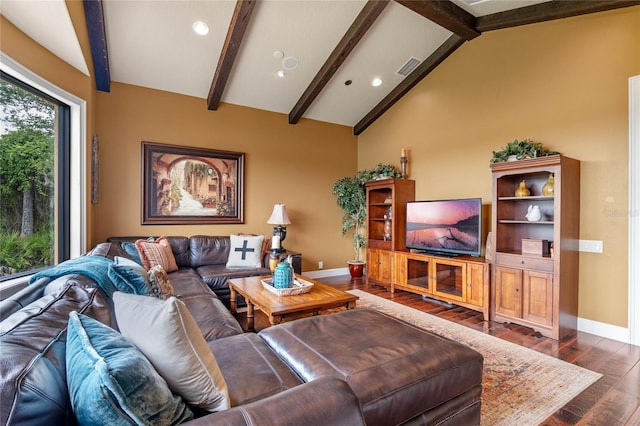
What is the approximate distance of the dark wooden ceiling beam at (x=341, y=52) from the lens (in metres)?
3.44

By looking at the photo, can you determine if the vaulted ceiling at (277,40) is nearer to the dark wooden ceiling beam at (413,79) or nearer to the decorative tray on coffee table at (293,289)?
the dark wooden ceiling beam at (413,79)

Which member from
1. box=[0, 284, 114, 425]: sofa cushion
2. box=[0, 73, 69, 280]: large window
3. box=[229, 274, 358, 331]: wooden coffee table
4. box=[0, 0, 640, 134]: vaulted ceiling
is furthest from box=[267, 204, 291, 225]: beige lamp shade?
box=[0, 284, 114, 425]: sofa cushion

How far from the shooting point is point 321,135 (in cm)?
574

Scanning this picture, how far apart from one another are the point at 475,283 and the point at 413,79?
10.8ft

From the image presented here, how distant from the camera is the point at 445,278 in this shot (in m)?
3.92

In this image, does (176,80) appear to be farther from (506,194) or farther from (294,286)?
(506,194)

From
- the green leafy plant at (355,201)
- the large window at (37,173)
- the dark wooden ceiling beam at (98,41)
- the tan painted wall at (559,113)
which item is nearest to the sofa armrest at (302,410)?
the large window at (37,173)

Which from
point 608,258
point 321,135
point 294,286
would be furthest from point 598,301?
point 321,135

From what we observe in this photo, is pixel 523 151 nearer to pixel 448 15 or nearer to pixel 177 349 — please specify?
pixel 448 15

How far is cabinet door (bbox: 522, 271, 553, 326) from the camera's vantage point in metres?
2.92

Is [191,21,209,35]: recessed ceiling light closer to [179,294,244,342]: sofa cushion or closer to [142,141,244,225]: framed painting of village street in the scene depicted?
[142,141,244,225]: framed painting of village street

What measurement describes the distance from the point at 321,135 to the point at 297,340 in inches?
183

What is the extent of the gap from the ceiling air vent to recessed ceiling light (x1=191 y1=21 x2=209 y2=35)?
2.85 metres

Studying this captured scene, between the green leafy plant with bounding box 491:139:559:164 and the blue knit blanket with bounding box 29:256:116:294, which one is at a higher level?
the green leafy plant with bounding box 491:139:559:164
